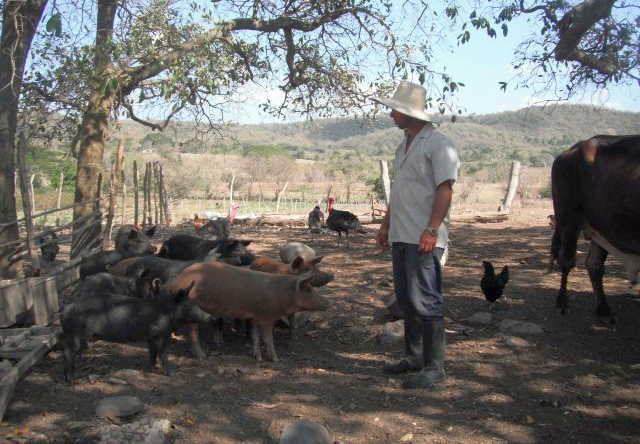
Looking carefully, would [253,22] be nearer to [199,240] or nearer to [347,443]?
[199,240]

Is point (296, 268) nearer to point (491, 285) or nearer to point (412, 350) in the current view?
point (412, 350)

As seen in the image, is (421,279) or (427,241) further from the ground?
(427,241)

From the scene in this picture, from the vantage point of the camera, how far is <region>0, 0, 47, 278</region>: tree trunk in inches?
289

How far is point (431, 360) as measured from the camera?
457 cm

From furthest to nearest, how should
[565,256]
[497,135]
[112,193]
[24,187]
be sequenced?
[497,135], [112,193], [565,256], [24,187]

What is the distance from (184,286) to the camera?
18.1 feet

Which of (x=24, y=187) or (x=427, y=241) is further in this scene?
(x=24, y=187)

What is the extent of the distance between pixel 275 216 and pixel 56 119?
7.52m

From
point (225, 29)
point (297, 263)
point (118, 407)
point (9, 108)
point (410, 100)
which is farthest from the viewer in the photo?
point (225, 29)

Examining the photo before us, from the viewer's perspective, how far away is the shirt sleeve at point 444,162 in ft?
14.2

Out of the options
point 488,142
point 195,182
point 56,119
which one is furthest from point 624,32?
point 488,142

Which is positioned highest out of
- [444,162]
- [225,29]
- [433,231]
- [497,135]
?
[497,135]

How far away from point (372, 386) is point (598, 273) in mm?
3339

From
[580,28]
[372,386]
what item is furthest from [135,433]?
[580,28]
